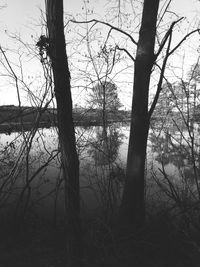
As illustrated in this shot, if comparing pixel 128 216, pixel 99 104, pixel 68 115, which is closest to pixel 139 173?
pixel 128 216

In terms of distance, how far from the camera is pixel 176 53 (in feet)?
22.1

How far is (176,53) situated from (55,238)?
→ 18.2ft

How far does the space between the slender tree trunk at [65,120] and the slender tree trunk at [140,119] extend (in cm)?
160

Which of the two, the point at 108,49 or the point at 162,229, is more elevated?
the point at 108,49

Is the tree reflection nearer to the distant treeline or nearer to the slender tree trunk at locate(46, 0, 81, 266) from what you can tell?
the distant treeline

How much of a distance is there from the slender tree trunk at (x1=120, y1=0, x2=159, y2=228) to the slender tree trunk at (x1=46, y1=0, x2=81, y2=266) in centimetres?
160

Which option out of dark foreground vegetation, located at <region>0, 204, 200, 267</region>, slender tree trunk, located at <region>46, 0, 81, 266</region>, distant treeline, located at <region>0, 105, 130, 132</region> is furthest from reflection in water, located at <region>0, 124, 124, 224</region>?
slender tree trunk, located at <region>46, 0, 81, 266</region>

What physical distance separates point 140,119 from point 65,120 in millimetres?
1949

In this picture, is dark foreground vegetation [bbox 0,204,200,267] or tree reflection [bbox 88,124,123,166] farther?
tree reflection [bbox 88,124,123,166]

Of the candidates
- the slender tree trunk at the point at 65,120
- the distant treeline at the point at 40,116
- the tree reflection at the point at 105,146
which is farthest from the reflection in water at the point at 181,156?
the slender tree trunk at the point at 65,120

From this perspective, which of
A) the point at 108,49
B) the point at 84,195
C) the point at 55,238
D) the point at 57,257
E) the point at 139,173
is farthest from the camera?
the point at 84,195

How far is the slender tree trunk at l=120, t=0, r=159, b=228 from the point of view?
485 centimetres

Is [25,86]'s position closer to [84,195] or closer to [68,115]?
[68,115]

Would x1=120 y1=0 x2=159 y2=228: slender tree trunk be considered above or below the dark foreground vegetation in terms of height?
above
